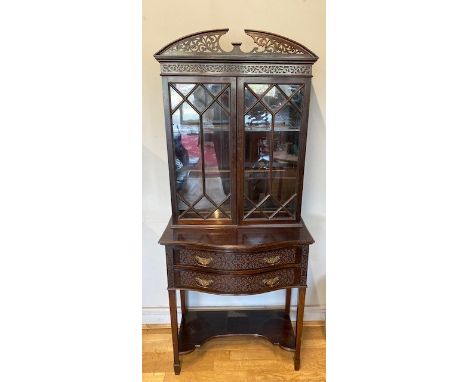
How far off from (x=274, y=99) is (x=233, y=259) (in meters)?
0.77

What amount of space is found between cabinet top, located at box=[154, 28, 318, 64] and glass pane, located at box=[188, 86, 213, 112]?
0.14 meters

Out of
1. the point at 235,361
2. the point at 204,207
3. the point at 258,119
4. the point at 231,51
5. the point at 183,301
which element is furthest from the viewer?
the point at 183,301

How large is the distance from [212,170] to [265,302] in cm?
95

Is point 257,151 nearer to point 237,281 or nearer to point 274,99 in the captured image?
point 274,99

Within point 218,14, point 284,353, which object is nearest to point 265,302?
point 284,353

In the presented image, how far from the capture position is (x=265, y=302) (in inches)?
76.0

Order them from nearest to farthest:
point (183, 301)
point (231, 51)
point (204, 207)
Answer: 1. point (231, 51)
2. point (204, 207)
3. point (183, 301)

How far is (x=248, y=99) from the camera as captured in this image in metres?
1.42

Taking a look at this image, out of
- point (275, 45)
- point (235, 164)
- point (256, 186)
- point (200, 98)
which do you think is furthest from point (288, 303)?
point (275, 45)

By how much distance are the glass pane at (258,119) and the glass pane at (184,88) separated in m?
0.29

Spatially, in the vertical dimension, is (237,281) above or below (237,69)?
below

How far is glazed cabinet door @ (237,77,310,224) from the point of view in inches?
55.4

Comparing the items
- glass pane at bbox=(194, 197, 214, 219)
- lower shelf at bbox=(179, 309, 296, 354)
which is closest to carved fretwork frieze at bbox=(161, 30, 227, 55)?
glass pane at bbox=(194, 197, 214, 219)
